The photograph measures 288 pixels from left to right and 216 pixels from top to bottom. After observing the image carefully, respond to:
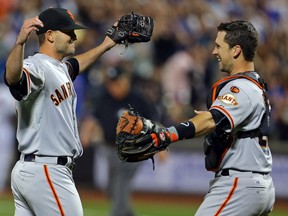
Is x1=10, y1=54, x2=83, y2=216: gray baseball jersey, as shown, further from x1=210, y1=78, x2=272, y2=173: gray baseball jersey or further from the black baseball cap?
x1=210, y1=78, x2=272, y2=173: gray baseball jersey

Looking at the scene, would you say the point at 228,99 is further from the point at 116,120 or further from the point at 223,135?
the point at 116,120

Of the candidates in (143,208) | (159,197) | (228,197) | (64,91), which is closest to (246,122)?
(228,197)

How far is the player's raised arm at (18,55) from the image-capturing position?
543 centimetres

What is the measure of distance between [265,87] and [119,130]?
133 centimetres

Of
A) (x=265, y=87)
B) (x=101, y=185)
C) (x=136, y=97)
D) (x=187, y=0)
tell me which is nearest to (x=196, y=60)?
(x=187, y=0)

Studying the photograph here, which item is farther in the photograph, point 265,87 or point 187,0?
point 187,0

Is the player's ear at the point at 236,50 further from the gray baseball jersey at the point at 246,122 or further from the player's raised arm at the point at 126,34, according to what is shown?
the player's raised arm at the point at 126,34

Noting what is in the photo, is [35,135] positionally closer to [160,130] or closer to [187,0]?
[160,130]

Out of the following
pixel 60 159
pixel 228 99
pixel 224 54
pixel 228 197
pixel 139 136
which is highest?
Answer: pixel 224 54

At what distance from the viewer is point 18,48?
17.8 feet

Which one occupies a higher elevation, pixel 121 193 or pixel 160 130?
pixel 160 130

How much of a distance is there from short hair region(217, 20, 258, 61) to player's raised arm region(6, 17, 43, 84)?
1.46m

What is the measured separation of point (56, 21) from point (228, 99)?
5.19ft

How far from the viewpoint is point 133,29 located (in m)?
6.85
